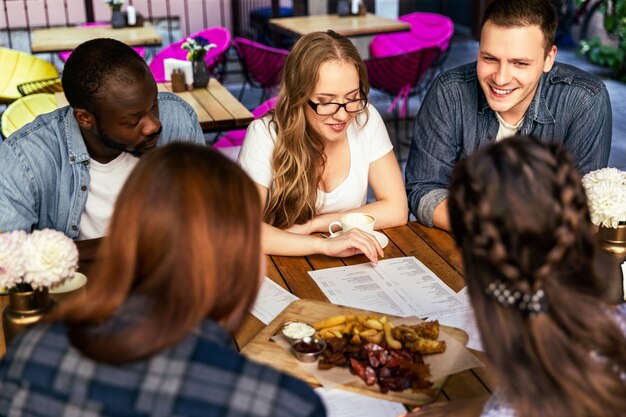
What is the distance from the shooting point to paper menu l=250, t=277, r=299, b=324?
188 cm

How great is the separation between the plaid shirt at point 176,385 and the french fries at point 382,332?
56cm

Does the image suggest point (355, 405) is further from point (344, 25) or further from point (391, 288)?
point (344, 25)

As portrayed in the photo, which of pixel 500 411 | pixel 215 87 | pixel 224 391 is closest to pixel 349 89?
pixel 500 411

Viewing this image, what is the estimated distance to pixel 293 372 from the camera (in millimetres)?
1607

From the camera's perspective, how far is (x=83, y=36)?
19.5 feet

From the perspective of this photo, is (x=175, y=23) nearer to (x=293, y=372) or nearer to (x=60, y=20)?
(x=60, y=20)

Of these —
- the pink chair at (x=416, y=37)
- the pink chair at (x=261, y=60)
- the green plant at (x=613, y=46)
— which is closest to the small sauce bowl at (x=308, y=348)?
the pink chair at (x=261, y=60)

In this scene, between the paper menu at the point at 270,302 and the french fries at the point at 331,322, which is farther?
the paper menu at the point at 270,302

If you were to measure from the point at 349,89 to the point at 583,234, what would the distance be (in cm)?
138

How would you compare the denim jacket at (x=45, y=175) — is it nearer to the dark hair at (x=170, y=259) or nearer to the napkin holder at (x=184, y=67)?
the dark hair at (x=170, y=259)

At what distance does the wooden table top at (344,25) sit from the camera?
588 cm

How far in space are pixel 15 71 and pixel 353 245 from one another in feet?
13.4

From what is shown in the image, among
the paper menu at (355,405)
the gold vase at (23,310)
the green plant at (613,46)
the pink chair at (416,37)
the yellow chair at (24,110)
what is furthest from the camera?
the green plant at (613,46)

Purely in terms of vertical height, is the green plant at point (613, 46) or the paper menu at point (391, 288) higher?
the paper menu at point (391, 288)
